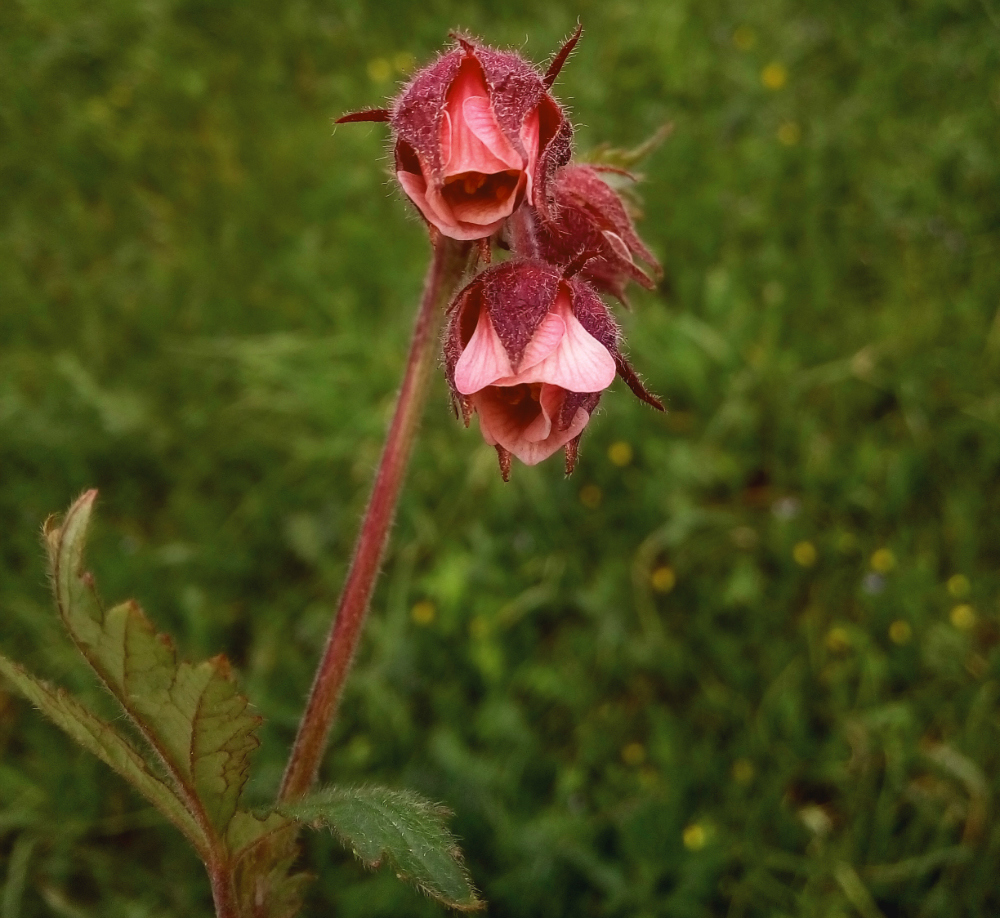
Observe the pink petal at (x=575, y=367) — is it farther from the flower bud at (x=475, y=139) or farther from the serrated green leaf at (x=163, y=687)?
the serrated green leaf at (x=163, y=687)

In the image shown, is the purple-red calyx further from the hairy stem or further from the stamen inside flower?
the hairy stem

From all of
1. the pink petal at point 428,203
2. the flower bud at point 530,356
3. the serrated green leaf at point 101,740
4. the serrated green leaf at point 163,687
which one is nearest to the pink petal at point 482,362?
the flower bud at point 530,356

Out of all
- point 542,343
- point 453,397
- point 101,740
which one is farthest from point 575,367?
point 101,740

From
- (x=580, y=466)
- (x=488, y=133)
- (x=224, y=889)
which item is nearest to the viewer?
(x=488, y=133)

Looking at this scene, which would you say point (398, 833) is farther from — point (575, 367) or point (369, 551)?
point (575, 367)

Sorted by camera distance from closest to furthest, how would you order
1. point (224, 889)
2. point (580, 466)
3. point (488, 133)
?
point (488, 133), point (224, 889), point (580, 466)

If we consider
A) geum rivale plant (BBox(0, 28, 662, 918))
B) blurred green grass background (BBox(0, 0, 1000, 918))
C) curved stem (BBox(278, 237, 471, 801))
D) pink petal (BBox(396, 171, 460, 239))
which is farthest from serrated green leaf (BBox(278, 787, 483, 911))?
blurred green grass background (BBox(0, 0, 1000, 918))
